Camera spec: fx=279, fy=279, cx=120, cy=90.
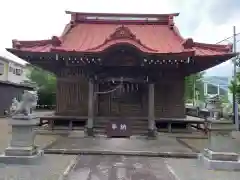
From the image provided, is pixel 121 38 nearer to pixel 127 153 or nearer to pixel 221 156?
pixel 127 153

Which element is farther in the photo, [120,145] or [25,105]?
[120,145]

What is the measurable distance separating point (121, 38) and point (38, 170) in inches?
248

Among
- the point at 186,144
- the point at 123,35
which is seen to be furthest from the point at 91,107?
the point at 186,144

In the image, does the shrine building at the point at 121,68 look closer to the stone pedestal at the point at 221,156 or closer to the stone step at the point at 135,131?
the stone step at the point at 135,131

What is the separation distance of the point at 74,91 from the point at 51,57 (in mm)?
2553

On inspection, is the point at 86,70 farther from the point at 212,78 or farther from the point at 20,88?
the point at 212,78

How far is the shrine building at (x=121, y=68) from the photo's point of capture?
1112cm

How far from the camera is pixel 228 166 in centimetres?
684

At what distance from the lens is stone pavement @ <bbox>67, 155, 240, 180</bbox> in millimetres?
6078

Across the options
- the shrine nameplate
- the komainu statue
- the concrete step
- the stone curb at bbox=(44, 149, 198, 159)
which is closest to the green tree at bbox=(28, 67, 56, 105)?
the shrine nameplate

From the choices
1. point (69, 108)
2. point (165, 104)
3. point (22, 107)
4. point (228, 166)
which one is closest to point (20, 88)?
point (69, 108)

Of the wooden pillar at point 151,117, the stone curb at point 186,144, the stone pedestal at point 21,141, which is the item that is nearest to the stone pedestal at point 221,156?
the stone curb at point 186,144

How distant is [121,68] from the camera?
1245 cm

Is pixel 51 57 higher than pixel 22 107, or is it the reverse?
pixel 51 57
